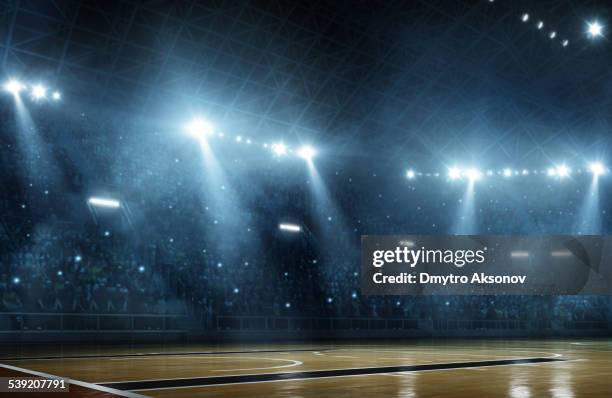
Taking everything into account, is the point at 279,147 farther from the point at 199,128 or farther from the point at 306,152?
the point at 199,128

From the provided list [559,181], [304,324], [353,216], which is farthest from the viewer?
[559,181]

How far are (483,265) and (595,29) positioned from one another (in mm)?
11542

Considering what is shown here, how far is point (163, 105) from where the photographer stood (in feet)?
108

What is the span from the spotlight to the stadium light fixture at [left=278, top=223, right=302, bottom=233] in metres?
6.94

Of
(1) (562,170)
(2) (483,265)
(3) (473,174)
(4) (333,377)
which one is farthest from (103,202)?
(1) (562,170)

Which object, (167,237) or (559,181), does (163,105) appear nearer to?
(167,237)

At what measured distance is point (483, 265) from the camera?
112 feet

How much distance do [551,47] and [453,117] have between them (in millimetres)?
6767

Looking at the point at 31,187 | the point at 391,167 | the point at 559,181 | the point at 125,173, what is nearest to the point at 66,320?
the point at 31,187

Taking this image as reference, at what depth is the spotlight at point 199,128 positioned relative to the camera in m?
34.5

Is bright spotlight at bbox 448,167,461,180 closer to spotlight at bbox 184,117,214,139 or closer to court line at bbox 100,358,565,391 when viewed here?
spotlight at bbox 184,117,214,139

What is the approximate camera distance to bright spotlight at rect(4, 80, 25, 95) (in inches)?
1137

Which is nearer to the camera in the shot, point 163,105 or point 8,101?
point 8,101

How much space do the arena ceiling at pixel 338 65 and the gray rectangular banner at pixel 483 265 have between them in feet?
20.2
